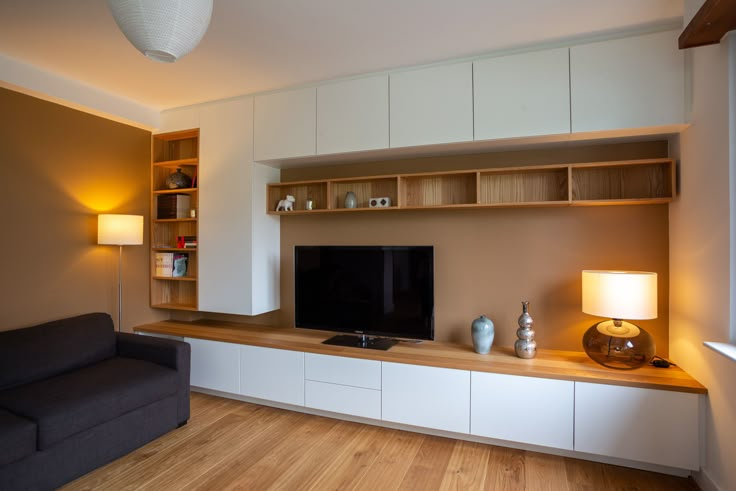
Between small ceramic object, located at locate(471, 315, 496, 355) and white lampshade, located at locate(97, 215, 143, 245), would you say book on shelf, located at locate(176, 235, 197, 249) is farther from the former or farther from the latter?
small ceramic object, located at locate(471, 315, 496, 355)

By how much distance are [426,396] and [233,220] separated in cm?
207

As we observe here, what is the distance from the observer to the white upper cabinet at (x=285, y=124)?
10.0 ft

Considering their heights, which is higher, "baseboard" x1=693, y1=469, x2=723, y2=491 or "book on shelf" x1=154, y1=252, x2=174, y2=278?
"book on shelf" x1=154, y1=252, x2=174, y2=278

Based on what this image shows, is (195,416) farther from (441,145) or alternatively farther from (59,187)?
(441,145)

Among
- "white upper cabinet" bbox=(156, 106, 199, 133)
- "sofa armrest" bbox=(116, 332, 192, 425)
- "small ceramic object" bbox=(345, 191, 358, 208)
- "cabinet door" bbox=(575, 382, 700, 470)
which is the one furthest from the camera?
"white upper cabinet" bbox=(156, 106, 199, 133)

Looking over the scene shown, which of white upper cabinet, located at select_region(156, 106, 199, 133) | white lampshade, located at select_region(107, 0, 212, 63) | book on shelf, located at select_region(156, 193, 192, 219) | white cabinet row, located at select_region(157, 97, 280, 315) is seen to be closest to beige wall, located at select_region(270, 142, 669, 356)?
white cabinet row, located at select_region(157, 97, 280, 315)

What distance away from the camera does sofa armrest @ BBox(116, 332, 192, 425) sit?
278cm

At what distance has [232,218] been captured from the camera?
3.35m

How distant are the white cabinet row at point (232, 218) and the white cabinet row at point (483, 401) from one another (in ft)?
1.55

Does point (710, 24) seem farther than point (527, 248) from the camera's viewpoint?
No

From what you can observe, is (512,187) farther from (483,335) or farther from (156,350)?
(156,350)

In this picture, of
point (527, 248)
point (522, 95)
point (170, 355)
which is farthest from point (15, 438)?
point (522, 95)

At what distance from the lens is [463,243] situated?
2996mm

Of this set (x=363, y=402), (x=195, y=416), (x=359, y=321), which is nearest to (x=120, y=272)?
(x=195, y=416)
